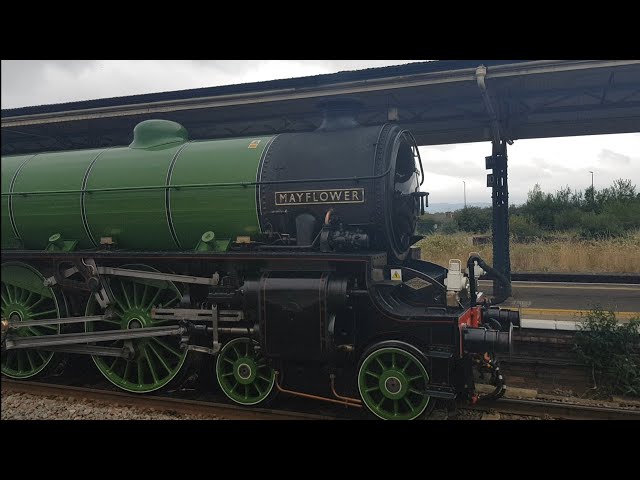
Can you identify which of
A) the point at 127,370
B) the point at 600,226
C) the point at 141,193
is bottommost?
the point at 127,370

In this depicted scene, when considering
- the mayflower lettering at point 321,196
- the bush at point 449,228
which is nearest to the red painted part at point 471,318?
the mayflower lettering at point 321,196

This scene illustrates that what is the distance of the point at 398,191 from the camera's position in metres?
5.62

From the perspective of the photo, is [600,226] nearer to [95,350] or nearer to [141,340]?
[141,340]

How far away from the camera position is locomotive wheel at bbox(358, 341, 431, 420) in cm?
488

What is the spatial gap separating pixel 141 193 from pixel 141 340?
6.45 feet

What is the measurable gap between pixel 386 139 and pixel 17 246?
18.9 ft

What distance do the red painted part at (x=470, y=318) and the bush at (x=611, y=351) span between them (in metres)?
2.14

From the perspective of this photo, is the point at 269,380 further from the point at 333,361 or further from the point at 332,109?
the point at 332,109

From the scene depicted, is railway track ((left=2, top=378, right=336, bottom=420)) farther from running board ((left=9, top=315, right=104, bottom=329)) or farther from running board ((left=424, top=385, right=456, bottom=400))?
running board ((left=424, top=385, right=456, bottom=400))

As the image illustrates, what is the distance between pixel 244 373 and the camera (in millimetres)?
5652

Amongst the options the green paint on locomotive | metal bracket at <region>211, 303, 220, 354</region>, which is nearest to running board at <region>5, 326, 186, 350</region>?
metal bracket at <region>211, 303, 220, 354</region>

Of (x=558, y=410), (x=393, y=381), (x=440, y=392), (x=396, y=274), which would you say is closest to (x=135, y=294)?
(x=396, y=274)

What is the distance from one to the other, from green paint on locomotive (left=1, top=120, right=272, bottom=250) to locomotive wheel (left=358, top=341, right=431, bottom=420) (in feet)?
6.93

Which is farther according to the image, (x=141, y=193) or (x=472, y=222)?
(x=472, y=222)
